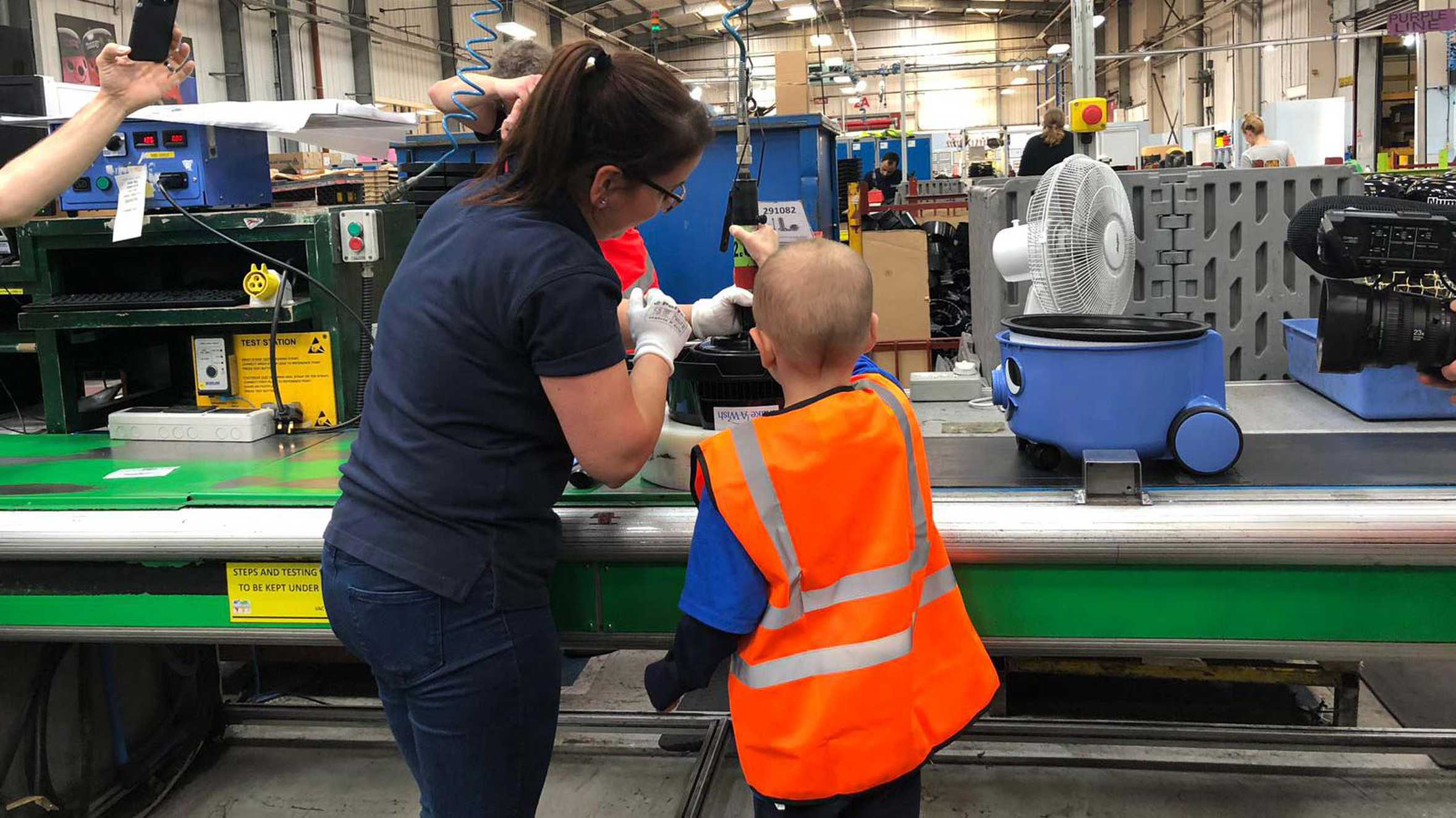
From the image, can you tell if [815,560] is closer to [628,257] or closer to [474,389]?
[474,389]

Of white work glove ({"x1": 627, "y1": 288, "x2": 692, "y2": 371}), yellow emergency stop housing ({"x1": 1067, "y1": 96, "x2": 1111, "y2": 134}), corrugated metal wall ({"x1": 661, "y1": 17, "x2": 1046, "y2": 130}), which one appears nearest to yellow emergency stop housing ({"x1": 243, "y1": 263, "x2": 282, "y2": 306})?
white work glove ({"x1": 627, "y1": 288, "x2": 692, "y2": 371})

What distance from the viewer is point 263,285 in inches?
76.1

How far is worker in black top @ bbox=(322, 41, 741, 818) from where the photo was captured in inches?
41.7

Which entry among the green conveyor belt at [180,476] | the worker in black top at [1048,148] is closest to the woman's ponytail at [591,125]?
the green conveyor belt at [180,476]

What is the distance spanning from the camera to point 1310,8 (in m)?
12.3

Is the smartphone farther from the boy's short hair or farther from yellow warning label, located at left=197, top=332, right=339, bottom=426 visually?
the boy's short hair

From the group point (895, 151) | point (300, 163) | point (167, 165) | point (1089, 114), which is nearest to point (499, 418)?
point (167, 165)

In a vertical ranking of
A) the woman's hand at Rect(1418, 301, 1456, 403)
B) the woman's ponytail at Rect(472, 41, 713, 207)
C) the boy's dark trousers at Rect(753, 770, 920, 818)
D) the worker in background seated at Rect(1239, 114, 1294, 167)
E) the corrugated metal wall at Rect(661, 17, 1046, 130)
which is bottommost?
the boy's dark trousers at Rect(753, 770, 920, 818)

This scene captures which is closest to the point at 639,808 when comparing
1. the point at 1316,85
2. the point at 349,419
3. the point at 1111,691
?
the point at 349,419

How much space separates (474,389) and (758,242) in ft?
1.64

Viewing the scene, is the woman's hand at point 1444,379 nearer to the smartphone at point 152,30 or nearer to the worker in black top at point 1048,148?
the smartphone at point 152,30

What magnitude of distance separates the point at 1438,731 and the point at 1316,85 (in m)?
11.7

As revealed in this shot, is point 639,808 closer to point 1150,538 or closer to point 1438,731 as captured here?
point 1150,538

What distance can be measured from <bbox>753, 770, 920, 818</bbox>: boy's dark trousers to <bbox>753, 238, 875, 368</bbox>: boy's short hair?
47cm
